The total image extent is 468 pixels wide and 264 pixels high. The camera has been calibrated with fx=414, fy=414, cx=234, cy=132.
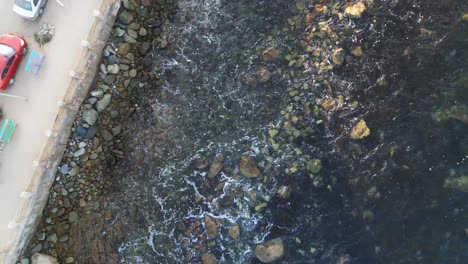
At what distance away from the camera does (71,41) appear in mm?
18578

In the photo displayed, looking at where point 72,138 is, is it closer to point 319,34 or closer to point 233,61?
point 233,61

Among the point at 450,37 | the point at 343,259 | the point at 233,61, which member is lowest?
the point at 343,259

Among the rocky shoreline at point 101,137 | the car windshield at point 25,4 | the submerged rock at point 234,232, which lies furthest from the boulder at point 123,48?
the submerged rock at point 234,232

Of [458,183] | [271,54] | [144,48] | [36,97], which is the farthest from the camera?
[271,54]

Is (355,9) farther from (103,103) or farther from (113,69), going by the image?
(103,103)

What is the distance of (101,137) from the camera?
20.4 metres

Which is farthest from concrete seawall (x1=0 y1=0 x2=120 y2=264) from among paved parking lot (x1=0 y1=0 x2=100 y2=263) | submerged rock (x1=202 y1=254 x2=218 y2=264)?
submerged rock (x1=202 y1=254 x2=218 y2=264)

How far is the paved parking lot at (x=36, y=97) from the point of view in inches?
729

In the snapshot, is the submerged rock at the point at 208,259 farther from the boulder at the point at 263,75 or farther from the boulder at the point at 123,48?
the boulder at the point at 123,48

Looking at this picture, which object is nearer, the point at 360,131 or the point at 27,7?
the point at 27,7

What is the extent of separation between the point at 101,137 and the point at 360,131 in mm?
12810

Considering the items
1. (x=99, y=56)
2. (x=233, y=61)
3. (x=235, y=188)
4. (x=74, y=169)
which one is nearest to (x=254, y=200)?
(x=235, y=188)

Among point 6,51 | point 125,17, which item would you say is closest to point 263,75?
point 125,17

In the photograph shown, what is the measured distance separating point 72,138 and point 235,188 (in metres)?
8.26
